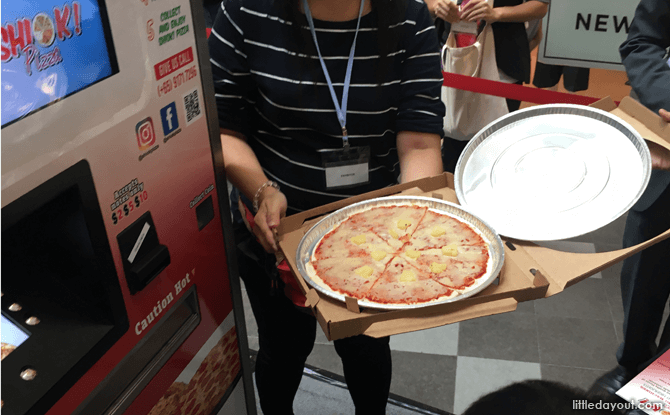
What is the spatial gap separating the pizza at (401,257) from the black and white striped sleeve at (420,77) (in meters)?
0.25

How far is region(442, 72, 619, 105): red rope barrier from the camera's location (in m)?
2.52

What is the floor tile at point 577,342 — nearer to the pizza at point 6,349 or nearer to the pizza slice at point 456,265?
the pizza slice at point 456,265

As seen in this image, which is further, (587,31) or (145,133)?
(587,31)

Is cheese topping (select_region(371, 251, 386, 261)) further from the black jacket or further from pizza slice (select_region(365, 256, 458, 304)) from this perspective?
the black jacket

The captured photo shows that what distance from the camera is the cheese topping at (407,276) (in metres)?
1.34

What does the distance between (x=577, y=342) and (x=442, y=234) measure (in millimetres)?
1605

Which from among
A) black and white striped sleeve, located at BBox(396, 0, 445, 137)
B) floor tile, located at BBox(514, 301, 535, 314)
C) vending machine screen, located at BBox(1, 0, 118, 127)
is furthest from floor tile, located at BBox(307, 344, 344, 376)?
vending machine screen, located at BBox(1, 0, 118, 127)

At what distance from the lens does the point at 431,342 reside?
108 inches

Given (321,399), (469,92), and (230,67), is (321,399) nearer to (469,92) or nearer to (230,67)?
(230,67)

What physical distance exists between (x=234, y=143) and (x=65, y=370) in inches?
32.1

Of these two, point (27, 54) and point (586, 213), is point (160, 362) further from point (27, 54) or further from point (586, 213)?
point (586, 213)

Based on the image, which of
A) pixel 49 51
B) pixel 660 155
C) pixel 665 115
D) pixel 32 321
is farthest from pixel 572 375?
pixel 49 51

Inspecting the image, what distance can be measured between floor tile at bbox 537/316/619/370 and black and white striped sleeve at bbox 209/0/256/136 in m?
1.89

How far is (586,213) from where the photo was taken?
1.38 m
